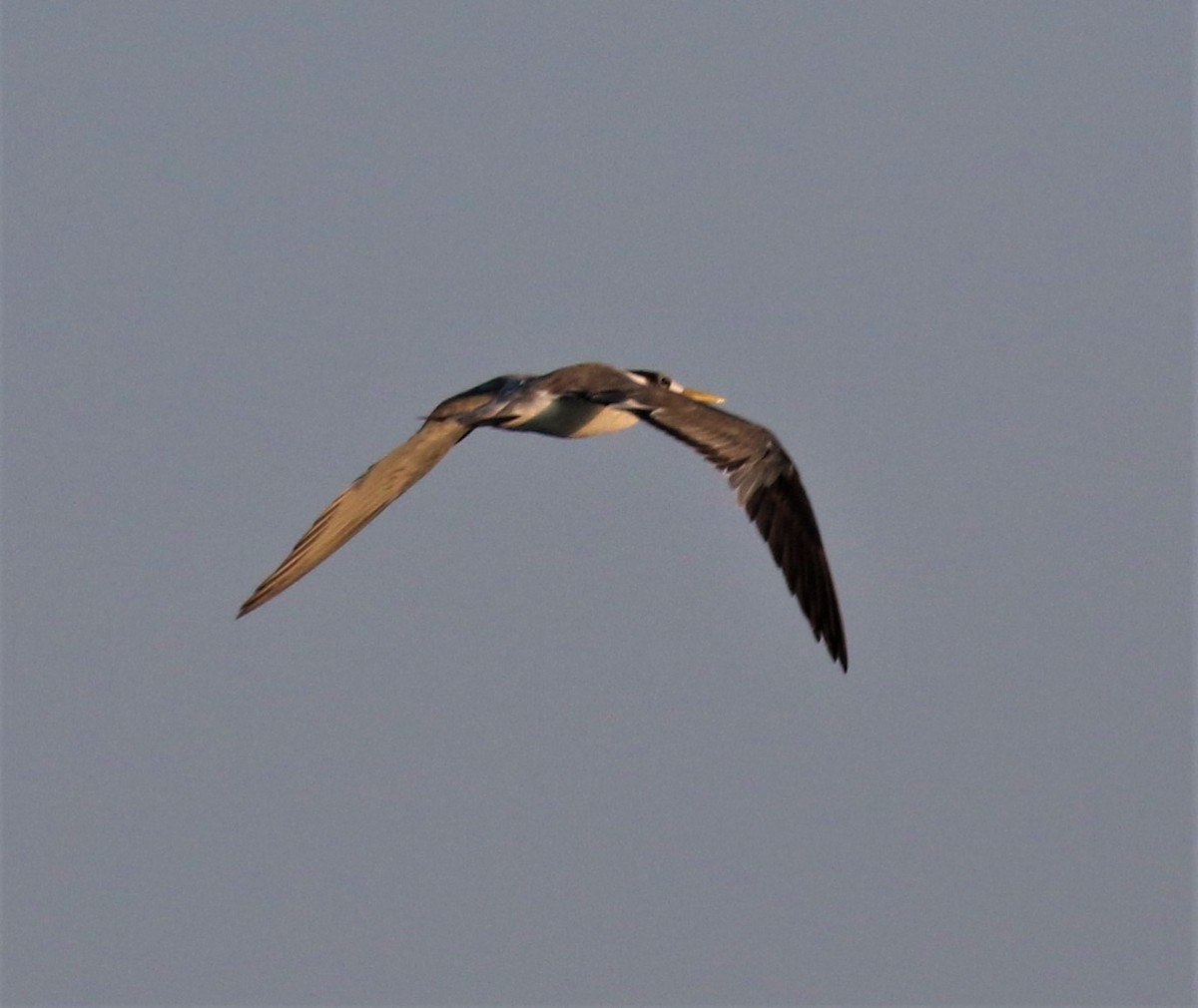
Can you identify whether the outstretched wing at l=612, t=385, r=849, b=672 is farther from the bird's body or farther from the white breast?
the white breast

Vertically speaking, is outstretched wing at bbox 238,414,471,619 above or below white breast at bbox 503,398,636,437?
below

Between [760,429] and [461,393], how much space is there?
3042 mm

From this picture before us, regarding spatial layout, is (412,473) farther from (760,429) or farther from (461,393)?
(760,429)

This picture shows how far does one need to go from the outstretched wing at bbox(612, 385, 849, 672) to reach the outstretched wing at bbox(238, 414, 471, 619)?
Result: 2104 mm

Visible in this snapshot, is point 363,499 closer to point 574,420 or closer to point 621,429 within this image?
point 574,420

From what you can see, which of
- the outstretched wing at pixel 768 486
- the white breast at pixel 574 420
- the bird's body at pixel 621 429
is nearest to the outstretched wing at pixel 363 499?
the bird's body at pixel 621 429

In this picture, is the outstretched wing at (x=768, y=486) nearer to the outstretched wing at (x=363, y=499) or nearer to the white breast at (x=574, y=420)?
the white breast at (x=574, y=420)

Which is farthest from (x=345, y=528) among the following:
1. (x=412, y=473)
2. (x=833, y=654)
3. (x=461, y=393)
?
(x=833, y=654)

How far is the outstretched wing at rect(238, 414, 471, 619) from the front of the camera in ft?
57.7

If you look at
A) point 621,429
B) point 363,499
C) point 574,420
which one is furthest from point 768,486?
point 363,499

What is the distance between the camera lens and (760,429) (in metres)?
20.7

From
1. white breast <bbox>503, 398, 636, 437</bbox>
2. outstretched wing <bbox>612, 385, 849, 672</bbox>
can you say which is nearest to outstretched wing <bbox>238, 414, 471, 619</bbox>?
white breast <bbox>503, 398, 636, 437</bbox>

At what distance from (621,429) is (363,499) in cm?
500

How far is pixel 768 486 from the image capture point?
2102 centimetres
